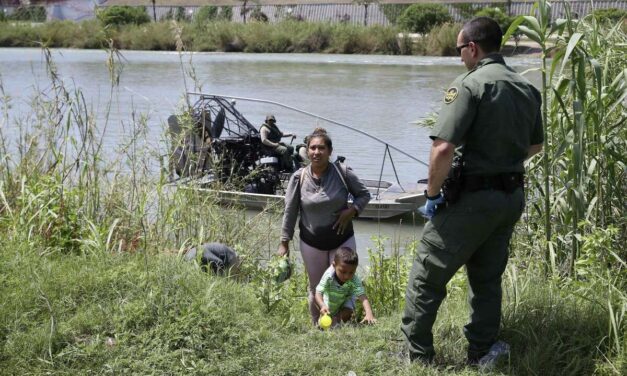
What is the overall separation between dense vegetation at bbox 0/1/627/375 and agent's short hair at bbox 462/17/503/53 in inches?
23.2

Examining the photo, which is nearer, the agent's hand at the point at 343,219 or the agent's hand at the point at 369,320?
the agent's hand at the point at 369,320

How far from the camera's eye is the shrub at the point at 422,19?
4800 centimetres

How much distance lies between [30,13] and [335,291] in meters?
69.3

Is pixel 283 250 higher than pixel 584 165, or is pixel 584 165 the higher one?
pixel 584 165

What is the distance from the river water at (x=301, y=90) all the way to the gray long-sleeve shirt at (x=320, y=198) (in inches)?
91.1

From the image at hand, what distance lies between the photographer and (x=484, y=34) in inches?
159

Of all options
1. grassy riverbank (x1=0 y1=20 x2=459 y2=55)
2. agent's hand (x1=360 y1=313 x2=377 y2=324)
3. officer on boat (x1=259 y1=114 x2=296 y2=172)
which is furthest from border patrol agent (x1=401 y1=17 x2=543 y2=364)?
grassy riverbank (x1=0 y1=20 x2=459 y2=55)

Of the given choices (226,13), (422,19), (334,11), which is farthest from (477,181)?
(226,13)

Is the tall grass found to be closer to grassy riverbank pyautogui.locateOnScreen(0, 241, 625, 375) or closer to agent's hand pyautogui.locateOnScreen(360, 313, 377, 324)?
grassy riverbank pyautogui.locateOnScreen(0, 241, 625, 375)

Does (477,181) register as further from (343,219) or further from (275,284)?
(343,219)

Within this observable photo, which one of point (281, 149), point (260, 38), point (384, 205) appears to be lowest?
point (384, 205)

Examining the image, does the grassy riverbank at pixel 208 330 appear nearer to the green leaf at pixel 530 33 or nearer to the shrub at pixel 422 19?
the green leaf at pixel 530 33

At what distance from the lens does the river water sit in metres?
14.6

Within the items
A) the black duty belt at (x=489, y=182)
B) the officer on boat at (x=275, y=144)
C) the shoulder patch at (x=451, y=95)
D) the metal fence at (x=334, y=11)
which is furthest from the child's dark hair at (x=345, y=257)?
the metal fence at (x=334, y=11)
